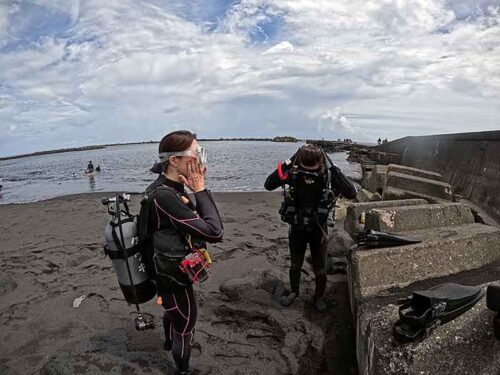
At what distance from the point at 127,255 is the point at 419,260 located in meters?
3.17

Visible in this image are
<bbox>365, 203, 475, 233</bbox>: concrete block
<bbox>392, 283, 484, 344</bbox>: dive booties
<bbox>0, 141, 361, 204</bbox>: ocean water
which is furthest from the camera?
<bbox>0, 141, 361, 204</bbox>: ocean water

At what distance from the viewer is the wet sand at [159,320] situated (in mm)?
3830

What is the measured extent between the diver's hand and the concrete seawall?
634 cm

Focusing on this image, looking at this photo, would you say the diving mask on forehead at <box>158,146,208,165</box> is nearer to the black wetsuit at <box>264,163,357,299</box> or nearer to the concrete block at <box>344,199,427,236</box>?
the black wetsuit at <box>264,163,357,299</box>

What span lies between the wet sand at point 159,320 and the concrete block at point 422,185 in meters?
3.54

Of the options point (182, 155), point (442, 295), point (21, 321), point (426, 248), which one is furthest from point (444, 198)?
point (21, 321)

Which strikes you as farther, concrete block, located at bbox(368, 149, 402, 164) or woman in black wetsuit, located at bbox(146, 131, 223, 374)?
concrete block, located at bbox(368, 149, 402, 164)

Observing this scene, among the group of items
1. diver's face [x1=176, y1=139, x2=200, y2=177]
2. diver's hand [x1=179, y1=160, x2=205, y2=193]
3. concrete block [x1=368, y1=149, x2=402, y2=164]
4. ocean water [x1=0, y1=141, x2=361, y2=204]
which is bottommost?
ocean water [x1=0, y1=141, x2=361, y2=204]

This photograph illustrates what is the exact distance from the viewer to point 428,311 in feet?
7.46

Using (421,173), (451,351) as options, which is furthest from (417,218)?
(421,173)

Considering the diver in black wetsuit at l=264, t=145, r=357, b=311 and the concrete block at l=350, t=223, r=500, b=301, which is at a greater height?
the diver in black wetsuit at l=264, t=145, r=357, b=311

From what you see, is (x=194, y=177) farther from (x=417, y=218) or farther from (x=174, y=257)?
(x=417, y=218)

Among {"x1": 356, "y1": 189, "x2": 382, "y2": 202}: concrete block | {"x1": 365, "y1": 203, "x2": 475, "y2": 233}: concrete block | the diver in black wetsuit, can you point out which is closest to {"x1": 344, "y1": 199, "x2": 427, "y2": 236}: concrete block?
{"x1": 365, "y1": 203, "x2": 475, "y2": 233}: concrete block

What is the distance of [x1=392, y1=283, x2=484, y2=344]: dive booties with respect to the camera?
2287mm
